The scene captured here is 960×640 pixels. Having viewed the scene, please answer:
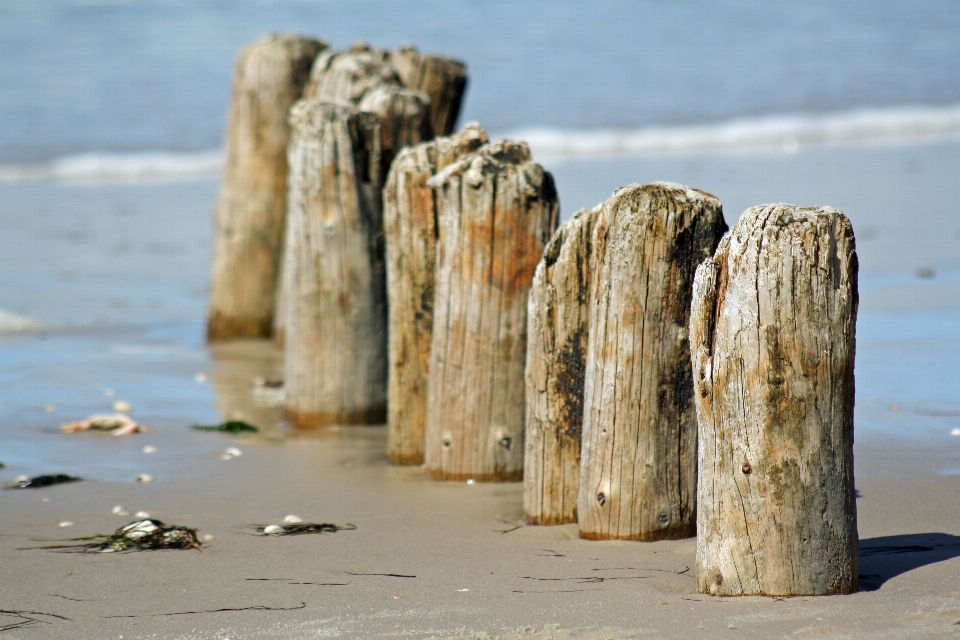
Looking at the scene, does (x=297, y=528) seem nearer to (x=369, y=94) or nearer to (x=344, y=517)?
(x=344, y=517)

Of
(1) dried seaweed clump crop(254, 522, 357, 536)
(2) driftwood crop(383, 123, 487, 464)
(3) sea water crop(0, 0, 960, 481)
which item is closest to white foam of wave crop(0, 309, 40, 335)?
(3) sea water crop(0, 0, 960, 481)

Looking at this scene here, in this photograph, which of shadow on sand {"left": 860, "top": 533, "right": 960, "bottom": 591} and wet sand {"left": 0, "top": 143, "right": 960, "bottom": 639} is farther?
shadow on sand {"left": 860, "top": 533, "right": 960, "bottom": 591}

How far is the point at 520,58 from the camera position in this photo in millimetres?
26531

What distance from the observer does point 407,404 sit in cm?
542

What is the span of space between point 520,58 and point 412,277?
71.9ft

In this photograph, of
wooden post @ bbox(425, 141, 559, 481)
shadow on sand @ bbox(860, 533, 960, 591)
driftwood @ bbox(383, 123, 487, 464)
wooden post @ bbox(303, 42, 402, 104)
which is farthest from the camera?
wooden post @ bbox(303, 42, 402, 104)

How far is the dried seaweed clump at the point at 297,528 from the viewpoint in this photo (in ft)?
14.4

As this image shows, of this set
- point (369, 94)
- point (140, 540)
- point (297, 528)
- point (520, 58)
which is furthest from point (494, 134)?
point (140, 540)

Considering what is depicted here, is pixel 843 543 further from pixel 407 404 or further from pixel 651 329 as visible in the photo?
pixel 407 404

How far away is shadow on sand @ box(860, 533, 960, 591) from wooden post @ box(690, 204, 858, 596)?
23cm

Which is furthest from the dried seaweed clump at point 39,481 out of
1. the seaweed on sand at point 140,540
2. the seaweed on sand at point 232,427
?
the seaweed on sand at point 232,427

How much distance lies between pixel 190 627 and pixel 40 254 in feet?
29.3

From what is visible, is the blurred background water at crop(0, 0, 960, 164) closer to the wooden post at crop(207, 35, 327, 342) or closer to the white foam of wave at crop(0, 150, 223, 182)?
the white foam of wave at crop(0, 150, 223, 182)

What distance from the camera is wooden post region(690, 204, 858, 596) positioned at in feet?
10.8
